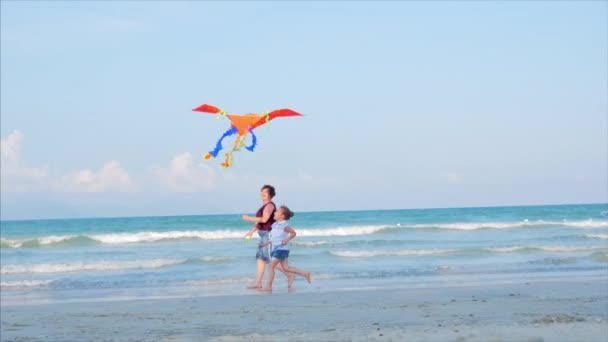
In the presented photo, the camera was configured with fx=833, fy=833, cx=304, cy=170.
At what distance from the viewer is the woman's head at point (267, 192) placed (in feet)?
38.4

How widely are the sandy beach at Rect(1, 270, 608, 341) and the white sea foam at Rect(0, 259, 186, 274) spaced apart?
7.52m

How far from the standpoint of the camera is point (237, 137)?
Answer: 10867 millimetres

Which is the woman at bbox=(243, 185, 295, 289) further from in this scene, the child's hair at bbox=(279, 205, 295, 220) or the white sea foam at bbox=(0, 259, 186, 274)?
the white sea foam at bbox=(0, 259, 186, 274)

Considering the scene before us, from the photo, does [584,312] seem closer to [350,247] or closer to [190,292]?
[190,292]

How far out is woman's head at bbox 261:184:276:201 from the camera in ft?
38.4

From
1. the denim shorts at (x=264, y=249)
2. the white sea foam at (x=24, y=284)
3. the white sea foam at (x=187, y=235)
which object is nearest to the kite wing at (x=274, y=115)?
the denim shorts at (x=264, y=249)

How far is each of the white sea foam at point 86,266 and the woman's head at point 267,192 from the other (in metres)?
7.76

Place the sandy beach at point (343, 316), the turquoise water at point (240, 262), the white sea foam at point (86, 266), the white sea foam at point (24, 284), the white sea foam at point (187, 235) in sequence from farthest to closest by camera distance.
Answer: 1. the white sea foam at point (187, 235)
2. the white sea foam at point (86, 266)
3. the white sea foam at point (24, 284)
4. the turquoise water at point (240, 262)
5. the sandy beach at point (343, 316)

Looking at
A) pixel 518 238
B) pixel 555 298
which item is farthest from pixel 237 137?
pixel 518 238

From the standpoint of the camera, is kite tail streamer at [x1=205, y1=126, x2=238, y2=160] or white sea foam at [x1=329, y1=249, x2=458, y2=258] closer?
kite tail streamer at [x1=205, y1=126, x2=238, y2=160]

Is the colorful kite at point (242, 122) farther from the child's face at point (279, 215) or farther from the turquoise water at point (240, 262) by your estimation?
the turquoise water at point (240, 262)

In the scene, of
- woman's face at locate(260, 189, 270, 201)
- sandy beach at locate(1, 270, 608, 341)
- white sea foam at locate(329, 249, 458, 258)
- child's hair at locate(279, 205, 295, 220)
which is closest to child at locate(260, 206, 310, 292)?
child's hair at locate(279, 205, 295, 220)

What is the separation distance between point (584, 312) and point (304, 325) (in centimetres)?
298

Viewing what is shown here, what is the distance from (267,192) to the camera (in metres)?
11.7
